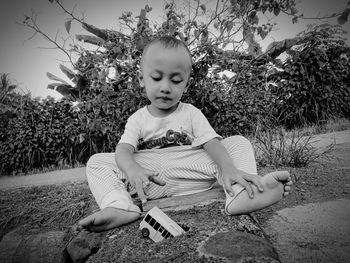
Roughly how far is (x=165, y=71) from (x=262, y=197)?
88 centimetres

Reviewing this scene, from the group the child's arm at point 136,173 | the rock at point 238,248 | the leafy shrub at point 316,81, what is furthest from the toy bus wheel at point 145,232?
the leafy shrub at point 316,81

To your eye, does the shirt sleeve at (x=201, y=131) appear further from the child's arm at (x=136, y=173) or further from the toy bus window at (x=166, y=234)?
the toy bus window at (x=166, y=234)

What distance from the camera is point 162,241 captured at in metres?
0.98

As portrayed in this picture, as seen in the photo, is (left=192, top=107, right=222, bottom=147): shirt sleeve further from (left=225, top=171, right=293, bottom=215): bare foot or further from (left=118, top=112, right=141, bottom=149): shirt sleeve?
(left=225, top=171, right=293, bottom=215): bare foot

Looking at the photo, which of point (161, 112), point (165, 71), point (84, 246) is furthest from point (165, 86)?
point (84, 246)

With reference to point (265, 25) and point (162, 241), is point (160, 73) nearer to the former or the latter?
point (162, 241)

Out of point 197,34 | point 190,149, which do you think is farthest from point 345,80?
point 190,149

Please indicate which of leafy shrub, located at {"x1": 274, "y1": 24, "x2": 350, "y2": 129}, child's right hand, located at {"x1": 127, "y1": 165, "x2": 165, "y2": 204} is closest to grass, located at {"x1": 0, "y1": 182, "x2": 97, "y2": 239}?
child's right hand, located at {"x1": 127, "y1": 165, "x2": 165, "y2": 204}

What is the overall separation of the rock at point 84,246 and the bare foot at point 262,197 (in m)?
Result: 0.62

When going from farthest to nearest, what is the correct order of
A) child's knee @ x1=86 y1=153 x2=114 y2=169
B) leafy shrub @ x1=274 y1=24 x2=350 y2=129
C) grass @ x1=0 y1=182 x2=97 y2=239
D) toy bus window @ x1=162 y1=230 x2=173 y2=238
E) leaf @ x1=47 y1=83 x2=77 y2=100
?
leaf @ x1=47 y1=83 x2=77 y2=100
leafy shrub @ x1=274 y1=24 x2=350 y2=129
grass @ x1=0 y1=182 x2=97 y2=239
child's knee @ x1=86 y1=153 x2=114 y2=169
toy bus window @ x1=162 y1=230 x2=173 y2=238

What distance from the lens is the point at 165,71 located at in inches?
59.4

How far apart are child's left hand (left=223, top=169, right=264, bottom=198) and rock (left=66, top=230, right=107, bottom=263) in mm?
632

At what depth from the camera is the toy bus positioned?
1065 millimetres

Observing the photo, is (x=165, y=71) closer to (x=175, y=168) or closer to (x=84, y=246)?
Result: (x=175, y=168)
